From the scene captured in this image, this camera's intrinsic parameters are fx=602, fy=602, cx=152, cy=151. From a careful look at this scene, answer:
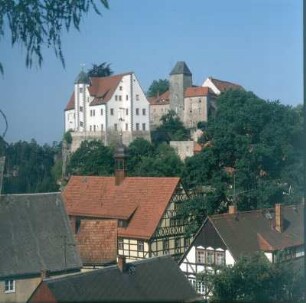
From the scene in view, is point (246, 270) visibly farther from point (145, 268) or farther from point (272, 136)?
point (272, 136)

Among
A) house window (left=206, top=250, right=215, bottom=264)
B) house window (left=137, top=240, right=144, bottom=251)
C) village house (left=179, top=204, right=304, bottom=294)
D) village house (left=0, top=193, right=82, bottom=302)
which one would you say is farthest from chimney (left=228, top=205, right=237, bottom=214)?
village house (left=0, top=193, right=82, bottom=302)

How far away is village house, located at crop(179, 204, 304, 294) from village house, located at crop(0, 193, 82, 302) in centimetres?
81

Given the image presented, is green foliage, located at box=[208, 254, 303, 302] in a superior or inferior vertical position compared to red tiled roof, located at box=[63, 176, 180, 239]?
inferior

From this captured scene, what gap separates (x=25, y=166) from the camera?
96.3 inches

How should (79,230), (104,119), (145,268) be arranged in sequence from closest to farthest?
(145,268)
(79,230)
(104,119)

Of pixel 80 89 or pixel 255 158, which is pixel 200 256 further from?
pixel 80 89

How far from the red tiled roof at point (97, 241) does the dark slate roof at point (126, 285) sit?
422mm

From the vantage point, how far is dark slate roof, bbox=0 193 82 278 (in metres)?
3.10

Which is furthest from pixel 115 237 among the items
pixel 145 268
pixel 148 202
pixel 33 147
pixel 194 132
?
pixel 194 132

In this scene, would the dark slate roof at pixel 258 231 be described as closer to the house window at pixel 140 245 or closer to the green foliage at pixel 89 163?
the house window at pixel 140 245

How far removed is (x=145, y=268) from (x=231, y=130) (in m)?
1.83

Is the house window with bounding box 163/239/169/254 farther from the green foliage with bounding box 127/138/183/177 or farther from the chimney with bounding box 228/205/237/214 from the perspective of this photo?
the green foliage with bounding box 127/138/183/177

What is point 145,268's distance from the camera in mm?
3666

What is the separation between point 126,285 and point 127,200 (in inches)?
93.1
